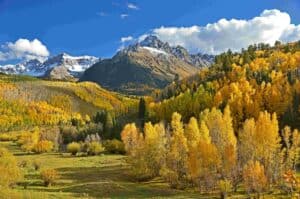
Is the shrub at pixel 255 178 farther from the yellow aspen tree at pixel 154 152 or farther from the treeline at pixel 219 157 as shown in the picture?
the yellow aspen tree at pixel 154 152

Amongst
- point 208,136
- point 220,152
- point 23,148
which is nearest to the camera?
point 220,152

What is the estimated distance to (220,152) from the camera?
2987 inches

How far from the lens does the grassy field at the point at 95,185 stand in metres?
69.5

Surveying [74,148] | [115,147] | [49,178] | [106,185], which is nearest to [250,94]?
[115,147]

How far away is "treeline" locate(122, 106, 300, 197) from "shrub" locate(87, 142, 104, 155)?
138 feet

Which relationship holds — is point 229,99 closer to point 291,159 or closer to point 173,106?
point 173,106

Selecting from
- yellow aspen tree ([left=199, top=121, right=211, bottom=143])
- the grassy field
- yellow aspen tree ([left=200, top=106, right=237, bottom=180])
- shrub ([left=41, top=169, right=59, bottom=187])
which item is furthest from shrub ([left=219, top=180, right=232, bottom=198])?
shrub ([left=41, top=169, right=59, bottom=187])

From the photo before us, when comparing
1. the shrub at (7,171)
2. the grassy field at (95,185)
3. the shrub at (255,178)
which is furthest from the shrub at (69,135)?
the shrub at (255,178)

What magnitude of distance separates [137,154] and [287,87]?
62.6 m

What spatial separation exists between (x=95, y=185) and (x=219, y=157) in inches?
869

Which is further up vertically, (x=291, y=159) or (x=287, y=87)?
(x=287, y=87)

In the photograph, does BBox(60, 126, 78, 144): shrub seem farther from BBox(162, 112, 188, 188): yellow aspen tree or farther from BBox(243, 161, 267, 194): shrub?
BBox(243, 161, 267, 194): shrub

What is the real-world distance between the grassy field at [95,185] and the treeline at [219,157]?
260 centimetres

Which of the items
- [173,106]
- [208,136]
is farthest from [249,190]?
[173,106]
